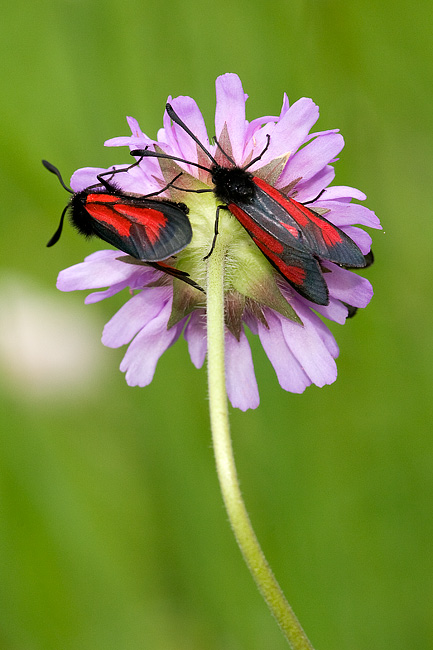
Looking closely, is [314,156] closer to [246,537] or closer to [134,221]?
[134,221]

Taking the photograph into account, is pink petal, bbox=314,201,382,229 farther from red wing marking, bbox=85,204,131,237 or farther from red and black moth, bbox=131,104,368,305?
red wing marking, bbox=85,204,131,237

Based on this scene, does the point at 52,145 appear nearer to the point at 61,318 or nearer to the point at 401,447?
the point at 61,318

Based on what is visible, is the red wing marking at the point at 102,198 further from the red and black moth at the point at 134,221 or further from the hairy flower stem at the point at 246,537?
the hairy flower stem at the point at 246,537

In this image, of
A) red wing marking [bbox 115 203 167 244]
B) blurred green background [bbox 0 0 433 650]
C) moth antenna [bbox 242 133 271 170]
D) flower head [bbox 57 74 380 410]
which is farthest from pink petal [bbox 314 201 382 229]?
blurred green background [bbox 0 0 433 650]

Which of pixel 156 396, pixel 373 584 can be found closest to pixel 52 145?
pixel 156 396

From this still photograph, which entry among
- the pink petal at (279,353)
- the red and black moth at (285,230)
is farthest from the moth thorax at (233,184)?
the pink petal at (279,353)

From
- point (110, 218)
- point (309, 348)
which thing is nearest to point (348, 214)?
point (309, 348)
